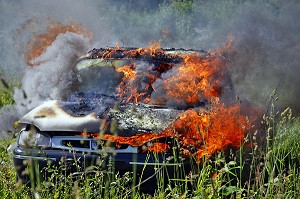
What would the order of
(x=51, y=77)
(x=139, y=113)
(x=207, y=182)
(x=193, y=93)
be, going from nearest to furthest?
(x=207, y=182) → (x=139, y=113) → (x=193, y=93) → (x=51, y=77)

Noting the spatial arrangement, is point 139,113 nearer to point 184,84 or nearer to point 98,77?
point 184,84

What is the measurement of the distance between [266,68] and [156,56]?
403 cm

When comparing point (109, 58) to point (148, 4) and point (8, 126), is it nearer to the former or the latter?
point (8, 126)

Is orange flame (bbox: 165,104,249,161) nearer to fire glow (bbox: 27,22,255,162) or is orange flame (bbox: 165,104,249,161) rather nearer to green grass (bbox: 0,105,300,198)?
fire glow (bbox: 27,22,255,162)

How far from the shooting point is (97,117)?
5.17 meters

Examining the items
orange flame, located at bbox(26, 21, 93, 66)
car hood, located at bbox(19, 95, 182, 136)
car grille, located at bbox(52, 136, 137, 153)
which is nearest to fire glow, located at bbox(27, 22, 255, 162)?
car hood, located at bbox(19, 95, 182, 136)

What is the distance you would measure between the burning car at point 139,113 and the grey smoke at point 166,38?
0.51 m

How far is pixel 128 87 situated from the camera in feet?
21.0

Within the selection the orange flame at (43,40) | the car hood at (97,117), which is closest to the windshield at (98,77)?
the car hood at (97,117)

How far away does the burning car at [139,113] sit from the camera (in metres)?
4.72

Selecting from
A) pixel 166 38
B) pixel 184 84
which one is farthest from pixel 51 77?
pixel 166 38

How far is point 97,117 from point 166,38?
1782 centimetres

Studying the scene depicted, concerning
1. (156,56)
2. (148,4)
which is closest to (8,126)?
(156,56)

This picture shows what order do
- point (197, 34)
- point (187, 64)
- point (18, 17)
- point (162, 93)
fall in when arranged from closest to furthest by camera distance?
point (162, 93) < point (187, 64) < point (18, 17) < point (197, 34)
